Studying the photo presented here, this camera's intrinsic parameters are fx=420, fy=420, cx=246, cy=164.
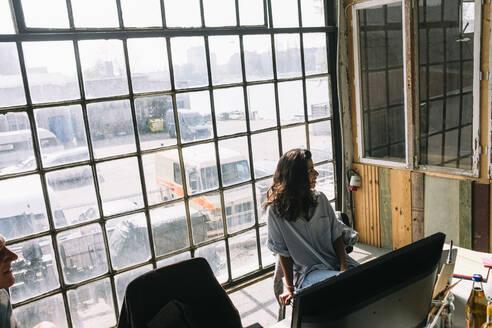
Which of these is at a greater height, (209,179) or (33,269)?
(209,179)

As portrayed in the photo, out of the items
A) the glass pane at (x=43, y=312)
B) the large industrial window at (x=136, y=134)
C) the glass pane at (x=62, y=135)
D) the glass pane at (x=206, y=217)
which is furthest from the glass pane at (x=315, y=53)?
the glass pane at (x=43, y=312)

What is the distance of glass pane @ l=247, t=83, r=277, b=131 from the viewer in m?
3.65

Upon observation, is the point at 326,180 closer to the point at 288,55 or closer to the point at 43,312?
the point at 288,55

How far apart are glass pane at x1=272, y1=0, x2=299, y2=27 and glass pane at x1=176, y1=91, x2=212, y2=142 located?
38.8 inches

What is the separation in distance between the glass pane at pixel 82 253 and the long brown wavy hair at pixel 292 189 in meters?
1.30

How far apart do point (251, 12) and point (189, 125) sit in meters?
1.12

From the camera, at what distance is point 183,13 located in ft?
10.5

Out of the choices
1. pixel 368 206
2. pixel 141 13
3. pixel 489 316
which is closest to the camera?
pixel 489 316

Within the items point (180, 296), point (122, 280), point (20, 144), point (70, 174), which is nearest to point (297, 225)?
point (180, 296)

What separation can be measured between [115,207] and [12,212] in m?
0.66

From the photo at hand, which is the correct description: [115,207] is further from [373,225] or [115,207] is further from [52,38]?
[373,225]

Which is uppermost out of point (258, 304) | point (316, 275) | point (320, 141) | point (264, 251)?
point (320, 141)

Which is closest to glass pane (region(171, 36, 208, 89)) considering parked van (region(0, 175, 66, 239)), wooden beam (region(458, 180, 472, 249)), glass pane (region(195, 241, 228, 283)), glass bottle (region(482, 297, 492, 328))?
parked van (region(0, 175, 66, 239))

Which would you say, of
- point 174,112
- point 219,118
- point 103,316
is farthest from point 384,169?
point 103,316
